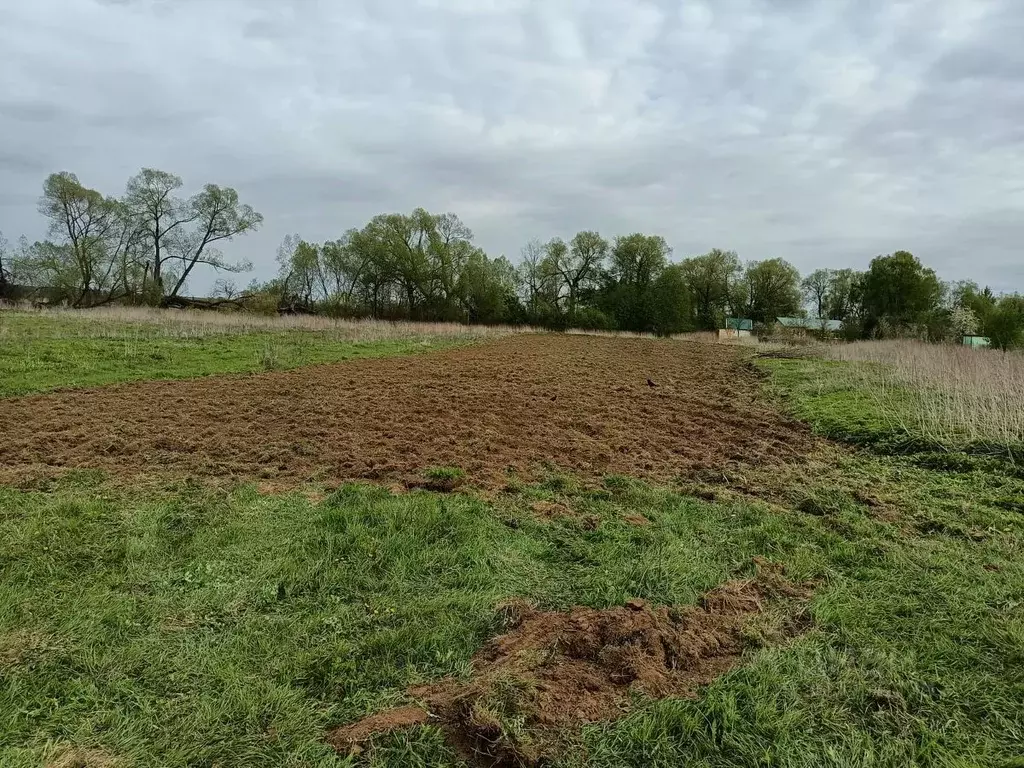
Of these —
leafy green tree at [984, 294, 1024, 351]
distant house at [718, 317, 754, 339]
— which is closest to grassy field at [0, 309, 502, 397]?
leafy green tree at [984, 294, 1024, 351]

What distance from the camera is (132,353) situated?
1559 centimetres

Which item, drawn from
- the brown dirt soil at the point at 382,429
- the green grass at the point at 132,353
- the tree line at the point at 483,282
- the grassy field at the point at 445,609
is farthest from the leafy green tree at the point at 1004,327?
the grassy field at the point at 445,609

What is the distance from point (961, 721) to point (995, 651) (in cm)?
89

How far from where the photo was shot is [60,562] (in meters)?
4.15

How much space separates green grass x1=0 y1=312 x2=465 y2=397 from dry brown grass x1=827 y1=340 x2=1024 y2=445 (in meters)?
15.8

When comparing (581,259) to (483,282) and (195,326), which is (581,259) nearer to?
(483,282)

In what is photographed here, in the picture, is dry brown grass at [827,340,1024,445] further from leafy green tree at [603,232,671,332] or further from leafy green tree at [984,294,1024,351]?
leafy green tree at [603,232,671,332]

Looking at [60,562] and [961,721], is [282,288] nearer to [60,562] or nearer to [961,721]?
[60,562]

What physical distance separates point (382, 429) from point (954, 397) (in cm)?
1057

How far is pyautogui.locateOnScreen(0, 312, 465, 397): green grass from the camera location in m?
12.7

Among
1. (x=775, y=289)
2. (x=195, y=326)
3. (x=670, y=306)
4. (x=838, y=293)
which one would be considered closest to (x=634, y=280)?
(x=670, y=306)

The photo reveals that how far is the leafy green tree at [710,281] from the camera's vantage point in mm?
73625

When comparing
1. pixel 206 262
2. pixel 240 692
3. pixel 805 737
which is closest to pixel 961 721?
pixel 805 737

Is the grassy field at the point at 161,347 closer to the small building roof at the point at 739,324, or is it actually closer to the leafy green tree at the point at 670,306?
the leafy green tree at the point at 670,306
